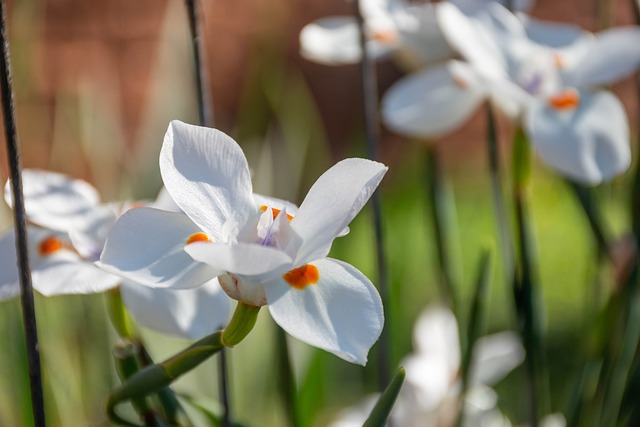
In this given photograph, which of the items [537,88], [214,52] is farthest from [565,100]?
[214,52]

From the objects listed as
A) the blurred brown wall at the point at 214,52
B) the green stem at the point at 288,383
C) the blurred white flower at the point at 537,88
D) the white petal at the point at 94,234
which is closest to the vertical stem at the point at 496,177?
the blurred white flower at the point at 537,88

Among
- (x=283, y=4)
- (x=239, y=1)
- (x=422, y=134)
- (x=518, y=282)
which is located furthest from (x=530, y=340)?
(x=239, y=1)

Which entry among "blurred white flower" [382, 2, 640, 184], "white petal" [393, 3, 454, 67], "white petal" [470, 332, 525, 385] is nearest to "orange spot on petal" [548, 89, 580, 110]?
"blurred white flower" [382, 2, 640, 184]

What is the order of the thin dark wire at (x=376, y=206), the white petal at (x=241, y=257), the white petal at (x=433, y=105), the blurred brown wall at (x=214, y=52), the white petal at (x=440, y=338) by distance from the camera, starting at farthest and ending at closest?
the blurred brown wall at (x=214, y=52)
the white petal at (x=440, y=338)
the white petal at (x=433, y=105)
the thin dark wire at (x=376, y=206)
the white petal at (x=241, y=257)

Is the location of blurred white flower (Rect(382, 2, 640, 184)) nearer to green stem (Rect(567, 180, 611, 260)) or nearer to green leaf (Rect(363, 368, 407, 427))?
green stem (Rect(567, 180, 611, 260))

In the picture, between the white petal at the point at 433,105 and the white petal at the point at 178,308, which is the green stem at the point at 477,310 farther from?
the white petal at the point at 178,308

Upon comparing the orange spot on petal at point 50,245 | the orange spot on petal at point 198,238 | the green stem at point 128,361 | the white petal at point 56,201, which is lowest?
A: the green stem at point 128,361

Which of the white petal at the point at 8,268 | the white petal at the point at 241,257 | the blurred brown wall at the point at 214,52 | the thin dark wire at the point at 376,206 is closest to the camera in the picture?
the white petal at the point at 241,257
